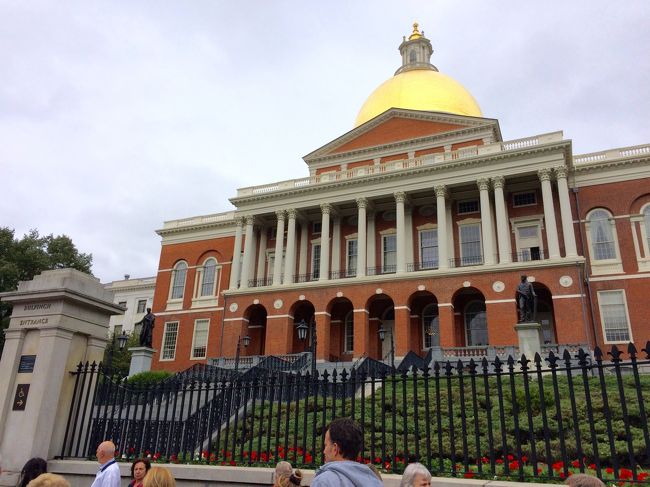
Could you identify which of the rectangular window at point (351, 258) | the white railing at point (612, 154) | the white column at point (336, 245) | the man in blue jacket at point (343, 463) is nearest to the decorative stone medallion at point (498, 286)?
the rectangular window at point (351, 258)

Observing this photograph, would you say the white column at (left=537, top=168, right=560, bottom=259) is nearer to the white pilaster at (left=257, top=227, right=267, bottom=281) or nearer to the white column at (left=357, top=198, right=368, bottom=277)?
the white column at (left=357, top=198, right=368, bottom=277)

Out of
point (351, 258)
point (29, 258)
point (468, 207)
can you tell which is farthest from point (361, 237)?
point (29, 258)

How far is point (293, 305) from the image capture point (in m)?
35.7

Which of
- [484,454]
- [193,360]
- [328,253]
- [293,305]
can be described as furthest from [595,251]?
[193,360]

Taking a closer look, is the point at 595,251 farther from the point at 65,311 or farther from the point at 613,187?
the point at 65,311

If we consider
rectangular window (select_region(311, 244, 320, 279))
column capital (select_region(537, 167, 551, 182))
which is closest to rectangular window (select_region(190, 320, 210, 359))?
rectangular window (select_region(311, 244, 320, 279))

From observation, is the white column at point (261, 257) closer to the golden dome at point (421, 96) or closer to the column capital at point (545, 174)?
the golden dome at point (421, 96)

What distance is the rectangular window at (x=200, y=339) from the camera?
41.0 meters

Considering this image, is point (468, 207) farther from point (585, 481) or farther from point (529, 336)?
point (585, 481)

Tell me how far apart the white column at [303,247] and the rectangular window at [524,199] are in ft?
49.0

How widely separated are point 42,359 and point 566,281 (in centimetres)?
2694

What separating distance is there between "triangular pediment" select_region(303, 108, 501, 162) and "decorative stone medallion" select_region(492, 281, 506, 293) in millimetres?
12699

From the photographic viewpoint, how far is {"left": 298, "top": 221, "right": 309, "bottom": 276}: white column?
38844mm

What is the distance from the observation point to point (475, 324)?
32906 mm
